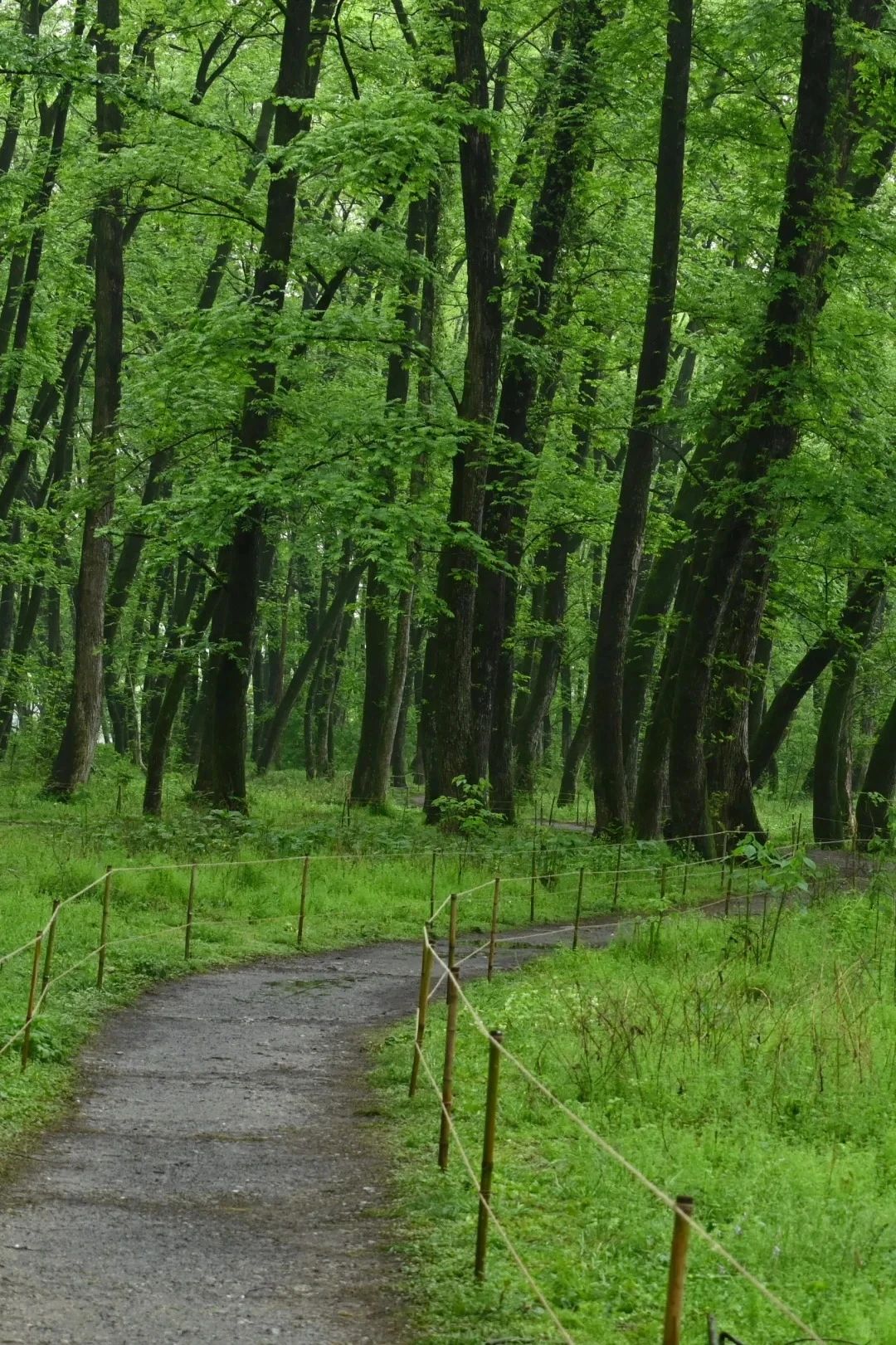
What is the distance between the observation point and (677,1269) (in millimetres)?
4195

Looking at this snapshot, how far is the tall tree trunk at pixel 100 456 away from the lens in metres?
22.7

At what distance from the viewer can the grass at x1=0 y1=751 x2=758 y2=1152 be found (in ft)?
41.3

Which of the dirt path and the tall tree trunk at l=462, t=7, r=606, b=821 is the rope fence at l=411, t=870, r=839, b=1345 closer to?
the dirt path

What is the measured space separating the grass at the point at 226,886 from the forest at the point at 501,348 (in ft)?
4.16

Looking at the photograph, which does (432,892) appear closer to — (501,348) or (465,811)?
(465,811)

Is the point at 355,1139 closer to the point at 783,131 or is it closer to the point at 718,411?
the point at 718,411

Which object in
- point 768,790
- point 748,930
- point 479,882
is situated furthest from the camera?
point 768,790

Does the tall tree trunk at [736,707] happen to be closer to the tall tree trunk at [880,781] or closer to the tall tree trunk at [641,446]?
the tall tree trunk at [641,446]

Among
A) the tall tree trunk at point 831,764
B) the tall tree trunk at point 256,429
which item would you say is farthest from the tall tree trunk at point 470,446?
the tall tree trunk at point 831,764

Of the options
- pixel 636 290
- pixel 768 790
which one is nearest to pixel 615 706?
pixel 636 290

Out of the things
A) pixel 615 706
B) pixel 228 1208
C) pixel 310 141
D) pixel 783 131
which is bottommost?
pixel 228 1208

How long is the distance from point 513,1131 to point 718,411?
14.2 m

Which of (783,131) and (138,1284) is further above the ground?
(783,131)

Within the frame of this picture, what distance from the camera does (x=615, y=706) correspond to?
23.5 m
